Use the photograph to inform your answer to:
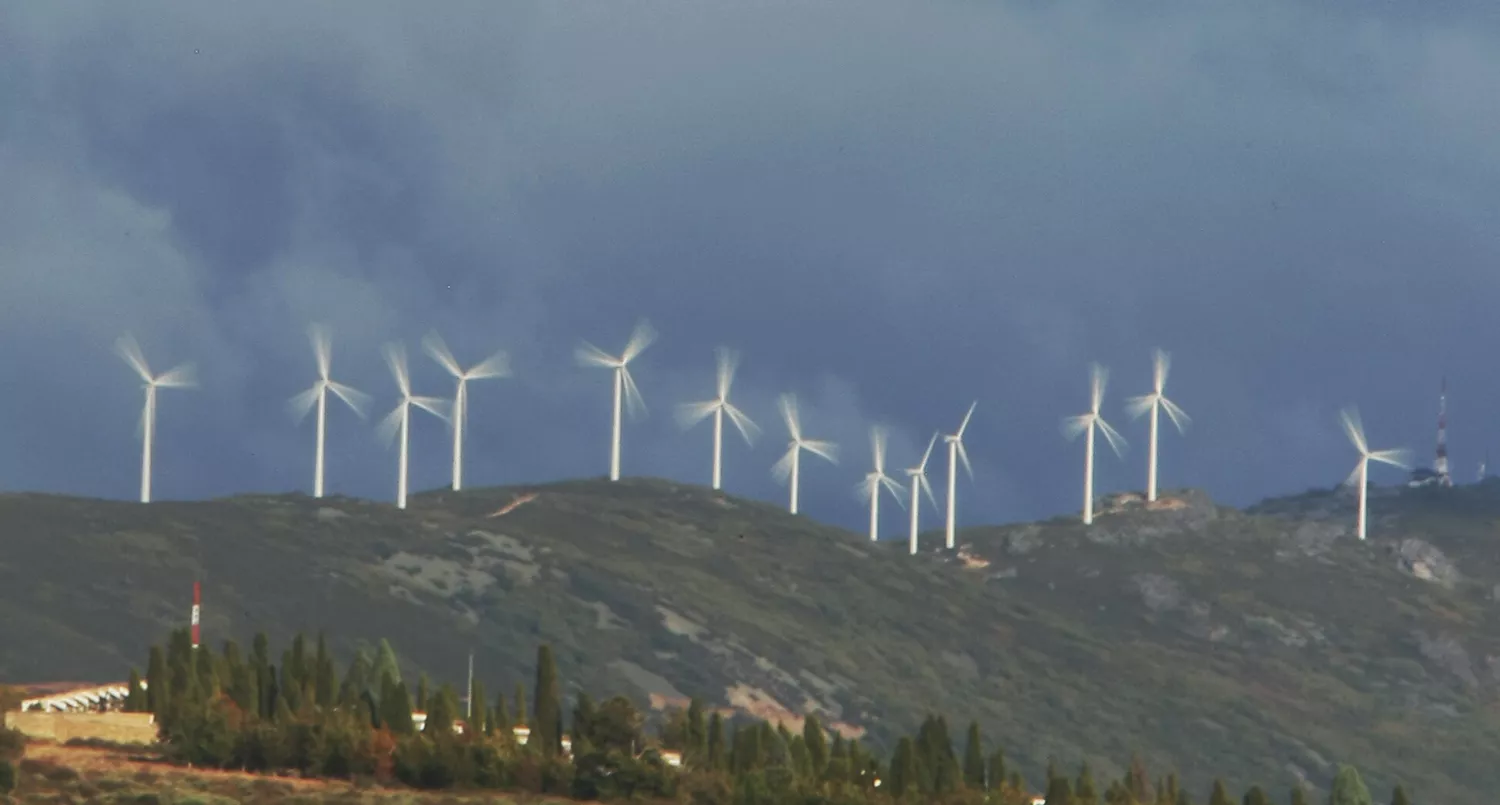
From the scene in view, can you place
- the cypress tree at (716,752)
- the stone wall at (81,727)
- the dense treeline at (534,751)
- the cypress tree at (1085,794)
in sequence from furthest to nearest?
1. the cypress tree at (716,752)
2. the cypress tree at (1085,794)
3. the stone wall at (81,727)
4. the dense treeline at (534,751)

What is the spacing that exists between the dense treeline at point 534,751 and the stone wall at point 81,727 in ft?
4.79

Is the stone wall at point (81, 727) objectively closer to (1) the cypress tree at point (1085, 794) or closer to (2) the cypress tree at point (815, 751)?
(2) the cypress tree at point (815, 751)

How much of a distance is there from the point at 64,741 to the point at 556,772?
18.2 m

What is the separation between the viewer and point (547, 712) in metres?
113

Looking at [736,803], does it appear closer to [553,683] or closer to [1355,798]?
[553,683]

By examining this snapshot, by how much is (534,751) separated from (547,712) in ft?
12.6

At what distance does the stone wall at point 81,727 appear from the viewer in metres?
112

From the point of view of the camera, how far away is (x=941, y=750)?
117m

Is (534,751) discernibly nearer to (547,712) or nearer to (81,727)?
(547,712)

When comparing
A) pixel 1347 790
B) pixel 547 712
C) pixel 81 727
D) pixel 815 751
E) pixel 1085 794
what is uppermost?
pixel 547 712

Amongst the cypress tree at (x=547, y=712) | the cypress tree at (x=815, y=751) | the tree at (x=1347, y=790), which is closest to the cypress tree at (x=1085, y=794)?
the cypress tree at (x=815, y=751)

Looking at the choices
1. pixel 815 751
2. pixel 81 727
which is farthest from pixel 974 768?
pixel 81 727

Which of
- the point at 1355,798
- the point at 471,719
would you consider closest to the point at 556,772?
the point at 471,719

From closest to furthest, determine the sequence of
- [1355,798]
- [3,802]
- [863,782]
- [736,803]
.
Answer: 1. [3,802]
2. [736,803]
3. [863,782]
4. [1355,798]
